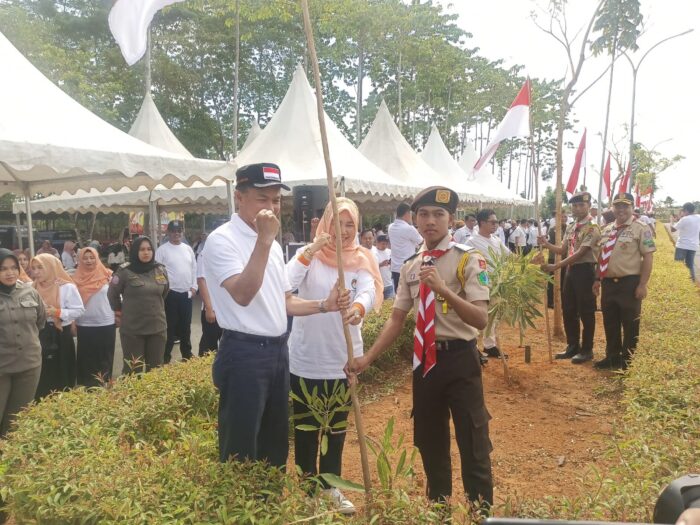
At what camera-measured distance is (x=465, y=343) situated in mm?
2650

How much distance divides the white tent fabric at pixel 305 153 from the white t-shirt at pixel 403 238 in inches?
74.2

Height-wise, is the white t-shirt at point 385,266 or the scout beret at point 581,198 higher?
the scout beret at point 581,198

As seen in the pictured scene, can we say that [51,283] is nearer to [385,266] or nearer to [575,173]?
[385,266]

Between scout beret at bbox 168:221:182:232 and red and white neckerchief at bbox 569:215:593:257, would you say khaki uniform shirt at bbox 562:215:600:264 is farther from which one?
scout beret at bbox 168:221:182:232

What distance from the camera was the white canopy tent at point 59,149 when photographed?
493 cm

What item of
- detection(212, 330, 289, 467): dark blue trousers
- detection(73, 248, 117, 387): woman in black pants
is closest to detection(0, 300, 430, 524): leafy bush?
detection(212, 330, 289, 467): dark blue trousers

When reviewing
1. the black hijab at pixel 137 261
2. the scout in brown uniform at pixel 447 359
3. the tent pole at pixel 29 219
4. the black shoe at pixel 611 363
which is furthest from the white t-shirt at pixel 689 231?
the tent pole at pixel 29 219

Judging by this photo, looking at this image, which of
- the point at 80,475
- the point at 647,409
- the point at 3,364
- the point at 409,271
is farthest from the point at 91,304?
the point at 647,409

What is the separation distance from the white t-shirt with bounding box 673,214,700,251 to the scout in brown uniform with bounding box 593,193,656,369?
8533 mm

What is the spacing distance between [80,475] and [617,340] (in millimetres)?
5478

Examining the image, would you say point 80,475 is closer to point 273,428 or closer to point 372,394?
point 273,428

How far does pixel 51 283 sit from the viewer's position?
16.5ft

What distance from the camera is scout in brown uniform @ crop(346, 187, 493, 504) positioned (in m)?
2.56

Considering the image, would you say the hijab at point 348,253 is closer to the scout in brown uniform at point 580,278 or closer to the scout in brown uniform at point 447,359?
the scout in brown uniform at point 447,359
